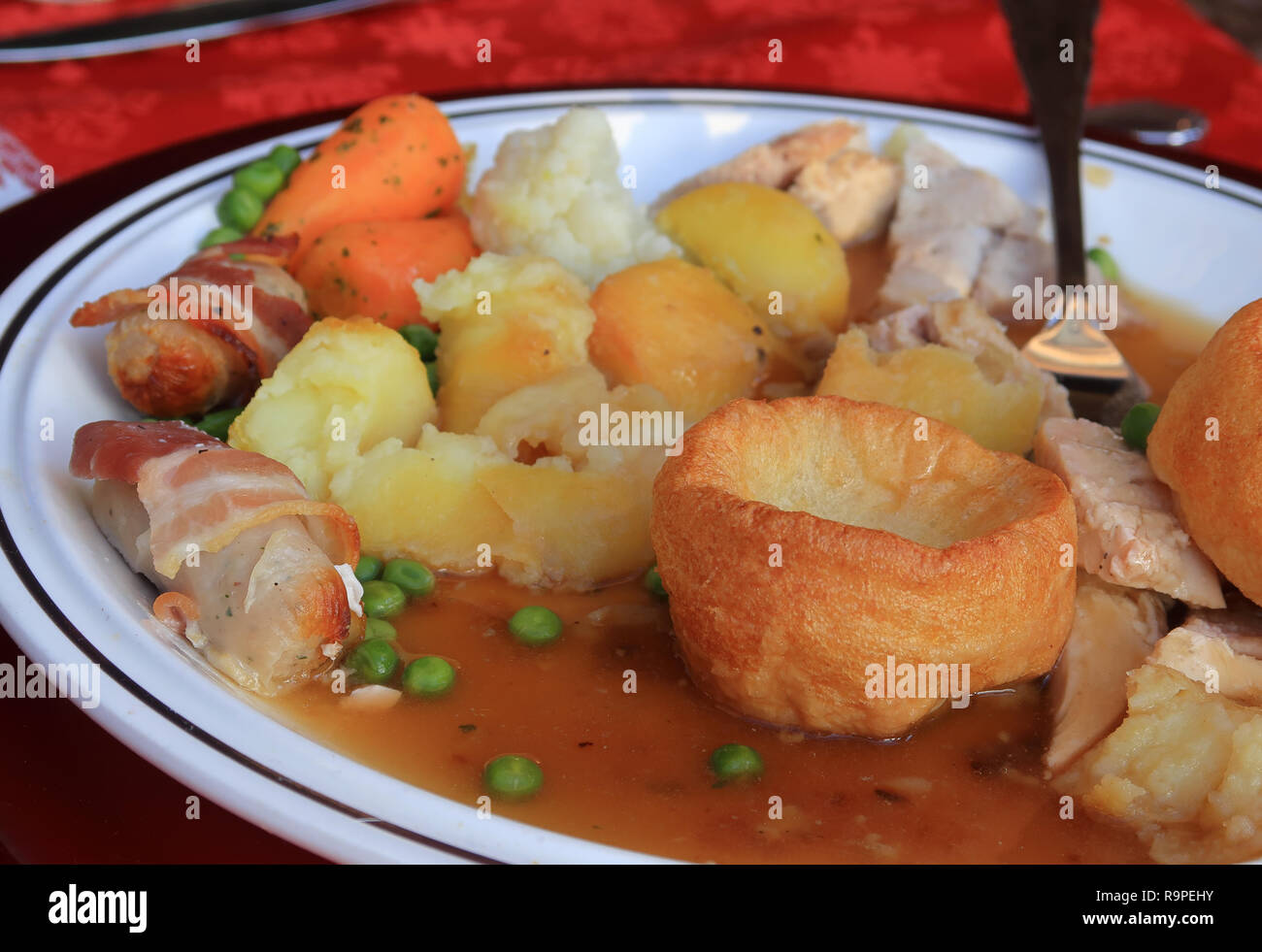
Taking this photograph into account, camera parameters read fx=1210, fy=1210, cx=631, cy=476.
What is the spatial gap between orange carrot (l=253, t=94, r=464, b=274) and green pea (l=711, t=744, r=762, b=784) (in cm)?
216

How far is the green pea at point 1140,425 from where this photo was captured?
3.06 metres

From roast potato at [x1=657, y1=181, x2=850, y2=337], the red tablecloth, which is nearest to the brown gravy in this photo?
roast potato at [x1=657, y1=181, x2=850, y2=337]

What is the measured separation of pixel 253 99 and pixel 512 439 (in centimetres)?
355

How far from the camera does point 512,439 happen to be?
2.99m

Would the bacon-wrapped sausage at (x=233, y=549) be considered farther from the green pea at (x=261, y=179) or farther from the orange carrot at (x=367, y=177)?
the green pea at (x=261, y=179)

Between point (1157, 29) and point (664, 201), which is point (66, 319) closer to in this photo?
point (664, 201)

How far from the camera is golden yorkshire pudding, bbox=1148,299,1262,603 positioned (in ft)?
7.75

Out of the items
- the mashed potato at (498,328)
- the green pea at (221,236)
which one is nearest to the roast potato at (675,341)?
the mashed potato at (498,328)

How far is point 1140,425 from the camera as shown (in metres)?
3.08

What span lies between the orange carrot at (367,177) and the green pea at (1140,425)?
2.22 metres

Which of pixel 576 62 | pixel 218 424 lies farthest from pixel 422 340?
pixel 576 62
